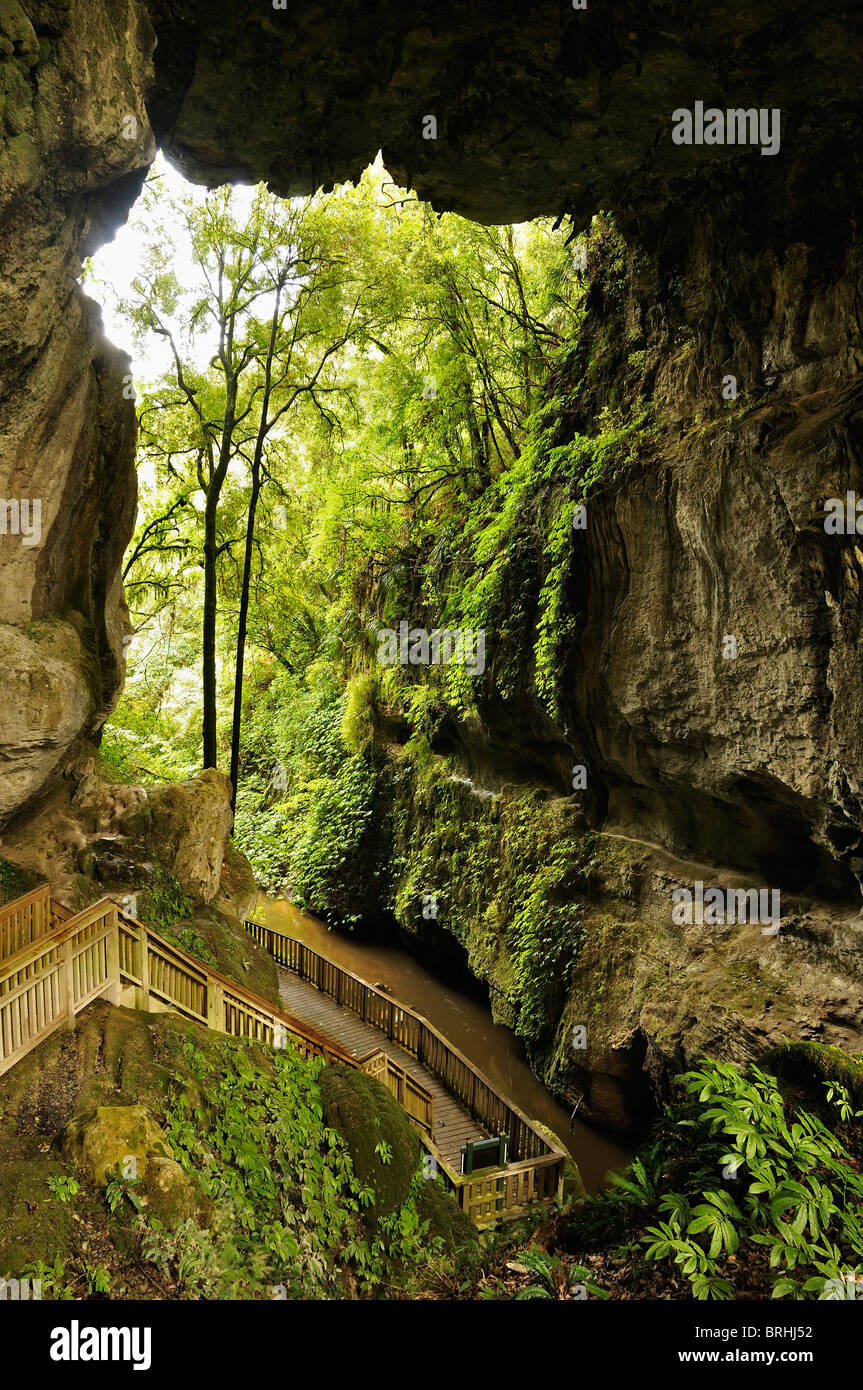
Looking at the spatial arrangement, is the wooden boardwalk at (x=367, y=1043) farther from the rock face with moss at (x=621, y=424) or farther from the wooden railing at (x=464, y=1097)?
the rock face with moss at (x=621, y=424)

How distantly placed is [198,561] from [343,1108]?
45.1 ft

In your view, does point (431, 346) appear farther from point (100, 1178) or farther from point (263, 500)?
point (100, 1178)

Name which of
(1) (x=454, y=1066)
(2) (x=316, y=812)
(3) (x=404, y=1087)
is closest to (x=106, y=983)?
(3) (x=404, y=1087)

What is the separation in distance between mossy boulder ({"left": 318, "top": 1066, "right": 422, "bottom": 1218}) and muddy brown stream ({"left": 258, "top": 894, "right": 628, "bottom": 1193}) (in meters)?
4.15

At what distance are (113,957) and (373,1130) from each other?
3.52 meters

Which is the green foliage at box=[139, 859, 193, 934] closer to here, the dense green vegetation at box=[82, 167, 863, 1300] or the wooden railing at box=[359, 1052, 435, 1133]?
the dense green vegetation at box=[82, 167, 863, 1300]

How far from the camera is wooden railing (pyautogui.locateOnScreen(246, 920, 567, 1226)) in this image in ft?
31.9

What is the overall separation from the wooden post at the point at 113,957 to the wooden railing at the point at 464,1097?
15.8 ft

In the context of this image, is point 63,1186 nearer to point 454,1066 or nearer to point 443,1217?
point 443,1217

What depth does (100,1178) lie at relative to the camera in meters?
6.06

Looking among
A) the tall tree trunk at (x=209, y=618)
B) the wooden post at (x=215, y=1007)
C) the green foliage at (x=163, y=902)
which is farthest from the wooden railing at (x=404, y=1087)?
the tall tree trunk at (x=209, y=618)

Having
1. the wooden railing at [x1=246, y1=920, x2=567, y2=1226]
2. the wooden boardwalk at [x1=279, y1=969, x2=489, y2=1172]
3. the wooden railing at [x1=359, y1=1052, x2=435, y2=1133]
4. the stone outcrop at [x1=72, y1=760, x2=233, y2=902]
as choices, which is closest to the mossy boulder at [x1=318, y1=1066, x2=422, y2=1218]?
the wooden railing at [x1=359, y1=1052, x2=435, y2=1133]

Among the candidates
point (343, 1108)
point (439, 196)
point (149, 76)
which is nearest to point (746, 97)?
point (439, 196)

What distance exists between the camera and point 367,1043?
559 inches
